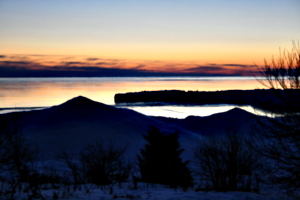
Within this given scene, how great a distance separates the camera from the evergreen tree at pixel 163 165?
56.5 feet

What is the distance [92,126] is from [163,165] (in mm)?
15007

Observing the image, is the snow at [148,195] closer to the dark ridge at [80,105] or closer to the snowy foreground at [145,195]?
the snowy foreground at [145,195]

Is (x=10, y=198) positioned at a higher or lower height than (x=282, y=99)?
lower

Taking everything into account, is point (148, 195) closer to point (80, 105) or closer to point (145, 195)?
point (145, 195)

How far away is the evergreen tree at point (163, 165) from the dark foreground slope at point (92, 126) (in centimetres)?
834

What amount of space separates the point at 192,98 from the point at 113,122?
5679 cm

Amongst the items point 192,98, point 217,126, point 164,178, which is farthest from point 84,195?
point 192,98

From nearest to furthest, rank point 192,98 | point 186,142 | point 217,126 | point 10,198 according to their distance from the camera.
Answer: point 10,198
point 186,142
point 217,126
point 192,98

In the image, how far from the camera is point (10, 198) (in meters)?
9.87

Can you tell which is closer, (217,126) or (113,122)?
(113,122)

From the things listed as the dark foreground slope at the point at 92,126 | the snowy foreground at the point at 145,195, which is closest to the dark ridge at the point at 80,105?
the dark foreground slope at the point at 92,126

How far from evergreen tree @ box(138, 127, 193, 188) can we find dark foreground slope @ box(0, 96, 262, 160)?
8.34 meters

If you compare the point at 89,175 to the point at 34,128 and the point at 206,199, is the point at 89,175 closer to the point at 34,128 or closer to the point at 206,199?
the point at 206,199

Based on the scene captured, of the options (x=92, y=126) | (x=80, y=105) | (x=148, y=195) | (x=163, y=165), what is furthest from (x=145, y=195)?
(x=80, y=105)
